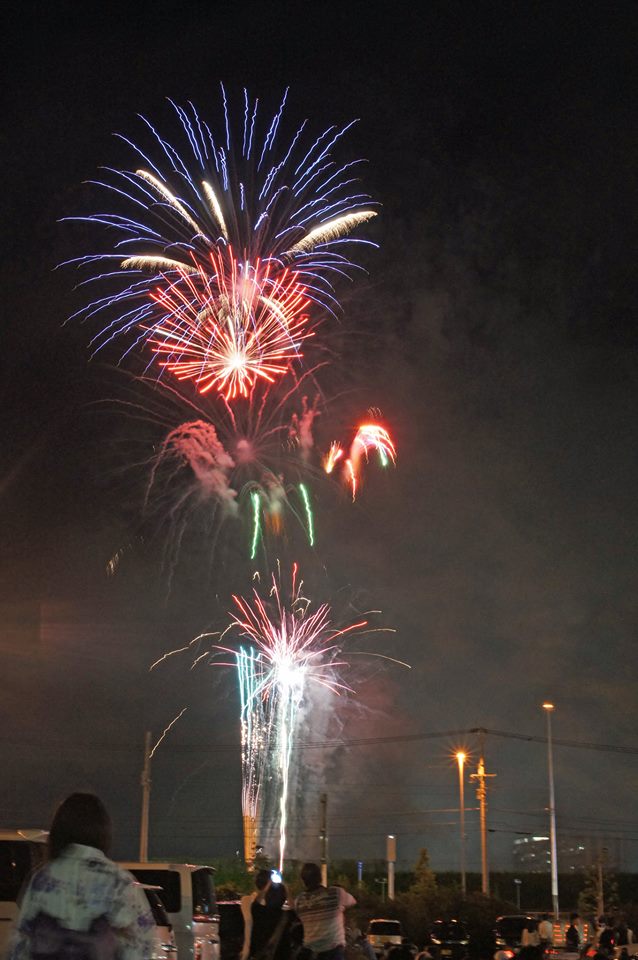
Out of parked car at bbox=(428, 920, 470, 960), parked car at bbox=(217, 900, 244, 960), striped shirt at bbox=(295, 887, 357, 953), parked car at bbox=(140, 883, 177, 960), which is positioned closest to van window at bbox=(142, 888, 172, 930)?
parked car at bbox=(140, 883, 177, 960)

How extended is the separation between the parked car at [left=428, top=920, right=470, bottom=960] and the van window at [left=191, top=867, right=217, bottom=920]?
16.2 metres

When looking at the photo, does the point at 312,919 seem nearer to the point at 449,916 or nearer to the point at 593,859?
the point at 449,916

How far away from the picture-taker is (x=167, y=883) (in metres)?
15.3

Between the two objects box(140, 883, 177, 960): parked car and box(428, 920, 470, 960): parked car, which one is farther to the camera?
box(428, 920, 470, 960): parked car

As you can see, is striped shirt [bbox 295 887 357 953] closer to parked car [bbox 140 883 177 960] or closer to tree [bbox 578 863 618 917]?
parked car [bbox 140 883 177 960]

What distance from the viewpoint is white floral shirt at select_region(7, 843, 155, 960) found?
163 inches

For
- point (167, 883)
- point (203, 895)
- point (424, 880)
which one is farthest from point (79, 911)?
point (424, 880)

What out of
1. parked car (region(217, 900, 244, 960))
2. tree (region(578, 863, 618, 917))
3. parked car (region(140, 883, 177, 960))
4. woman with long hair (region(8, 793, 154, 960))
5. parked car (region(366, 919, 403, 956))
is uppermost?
woman with long hair (region(8, 793, 154, 960))

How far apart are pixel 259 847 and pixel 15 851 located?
3190 cm

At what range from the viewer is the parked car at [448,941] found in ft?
103

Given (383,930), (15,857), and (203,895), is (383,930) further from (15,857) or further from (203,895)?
A: (15,857)

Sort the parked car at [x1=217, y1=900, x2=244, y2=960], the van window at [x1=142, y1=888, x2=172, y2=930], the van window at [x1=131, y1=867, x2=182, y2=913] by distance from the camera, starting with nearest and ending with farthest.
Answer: the van window at [x1=142, y1=888, x2=172, y2=930]
the van window at [x1=131, y1=867, x2=182, y2=913]
the parked car at [x1=217, y1=900, x2=244, y2=960]

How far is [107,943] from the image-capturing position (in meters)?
4.11

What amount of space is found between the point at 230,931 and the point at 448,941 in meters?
17.0
